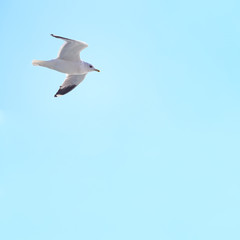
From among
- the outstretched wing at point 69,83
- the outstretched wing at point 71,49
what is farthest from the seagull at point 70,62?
the outstretched wing at point 69,83

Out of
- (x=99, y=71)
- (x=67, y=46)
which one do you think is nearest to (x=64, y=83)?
(x=99, y=71)

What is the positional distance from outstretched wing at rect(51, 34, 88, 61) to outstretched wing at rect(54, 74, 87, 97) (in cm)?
181

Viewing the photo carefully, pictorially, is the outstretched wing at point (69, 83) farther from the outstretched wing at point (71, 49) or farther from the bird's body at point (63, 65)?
the outstretched wing at point (71, 49)

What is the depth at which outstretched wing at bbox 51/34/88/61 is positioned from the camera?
1706 cm

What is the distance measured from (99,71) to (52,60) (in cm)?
235

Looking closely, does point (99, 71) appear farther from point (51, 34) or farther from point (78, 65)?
point (51, 34)

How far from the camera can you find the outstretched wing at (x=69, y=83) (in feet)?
65.3

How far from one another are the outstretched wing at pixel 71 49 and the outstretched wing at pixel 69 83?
181 cm

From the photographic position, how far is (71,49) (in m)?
17.5

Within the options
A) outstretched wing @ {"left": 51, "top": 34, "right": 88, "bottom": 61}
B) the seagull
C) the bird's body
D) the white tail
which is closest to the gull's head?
the seagull

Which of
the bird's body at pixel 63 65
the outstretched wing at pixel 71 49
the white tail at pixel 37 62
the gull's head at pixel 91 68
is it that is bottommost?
the white tail at pixel 37 62

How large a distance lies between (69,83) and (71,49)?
2880mm

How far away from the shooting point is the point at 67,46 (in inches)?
678

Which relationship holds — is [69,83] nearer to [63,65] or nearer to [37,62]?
[63,65]
